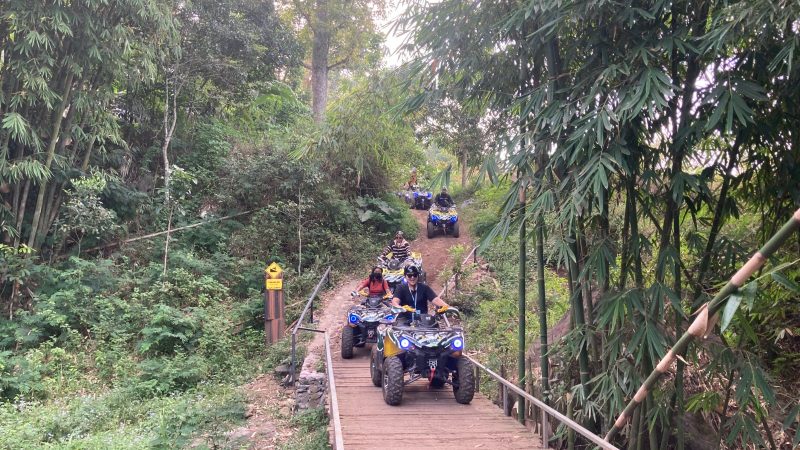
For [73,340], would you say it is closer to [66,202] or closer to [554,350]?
[66,202]

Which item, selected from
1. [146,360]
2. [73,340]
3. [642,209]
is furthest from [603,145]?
[73,340]

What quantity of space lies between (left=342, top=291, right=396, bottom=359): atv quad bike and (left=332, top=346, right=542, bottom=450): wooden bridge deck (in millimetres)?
1462

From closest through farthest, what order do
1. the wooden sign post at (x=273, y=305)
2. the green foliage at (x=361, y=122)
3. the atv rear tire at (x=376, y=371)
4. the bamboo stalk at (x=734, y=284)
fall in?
the bamboo stalk at (x=734, y=284)
the green foliage at (x=361, y=122)
the atv rear tire at (x=376, y=371)
the wooden sign post at (x=273, y=305)

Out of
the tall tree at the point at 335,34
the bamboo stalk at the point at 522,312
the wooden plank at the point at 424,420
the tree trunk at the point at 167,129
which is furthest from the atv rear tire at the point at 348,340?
the tall tree at the point at 335,34

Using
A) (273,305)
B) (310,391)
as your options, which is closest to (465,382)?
(310,391)

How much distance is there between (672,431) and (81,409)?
748 centimetres

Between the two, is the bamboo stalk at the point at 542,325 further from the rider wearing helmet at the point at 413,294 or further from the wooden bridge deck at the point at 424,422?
the rider wearing helmet at the point at 413,294

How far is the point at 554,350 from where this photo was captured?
4.64 m

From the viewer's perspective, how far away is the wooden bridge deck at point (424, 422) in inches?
191

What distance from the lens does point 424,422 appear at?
5.47m

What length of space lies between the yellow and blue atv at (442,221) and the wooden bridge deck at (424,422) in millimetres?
10729

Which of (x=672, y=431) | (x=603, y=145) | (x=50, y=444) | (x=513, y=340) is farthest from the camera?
(x=513, y=340)

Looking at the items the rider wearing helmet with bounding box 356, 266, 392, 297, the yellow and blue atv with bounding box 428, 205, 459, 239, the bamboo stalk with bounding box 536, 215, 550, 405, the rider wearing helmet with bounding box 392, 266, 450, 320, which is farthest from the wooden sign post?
the yellow and blue atv with bounding box 428, 205, 459, 239

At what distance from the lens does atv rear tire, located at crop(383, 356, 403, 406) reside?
594 cm
